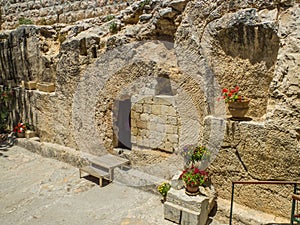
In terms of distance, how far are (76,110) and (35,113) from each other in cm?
193

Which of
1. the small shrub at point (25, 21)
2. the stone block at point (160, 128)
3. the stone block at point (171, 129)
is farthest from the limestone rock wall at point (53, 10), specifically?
the stone block at point (171, 129)

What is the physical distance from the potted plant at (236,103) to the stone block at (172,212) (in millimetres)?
1750

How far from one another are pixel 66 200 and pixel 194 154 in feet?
8.55

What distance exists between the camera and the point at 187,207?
4.50m

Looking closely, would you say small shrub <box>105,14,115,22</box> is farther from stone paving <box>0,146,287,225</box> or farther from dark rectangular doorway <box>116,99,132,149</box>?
stone paving <box>0,146,287,225</box>

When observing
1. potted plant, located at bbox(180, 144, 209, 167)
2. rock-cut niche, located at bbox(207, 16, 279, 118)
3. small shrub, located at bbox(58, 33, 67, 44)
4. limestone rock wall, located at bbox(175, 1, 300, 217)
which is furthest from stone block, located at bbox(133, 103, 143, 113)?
small shrub, located at bbox(58, 33, 67, 44)

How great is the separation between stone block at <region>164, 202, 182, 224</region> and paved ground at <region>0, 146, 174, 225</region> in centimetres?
12

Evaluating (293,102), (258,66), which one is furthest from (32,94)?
(293,102)

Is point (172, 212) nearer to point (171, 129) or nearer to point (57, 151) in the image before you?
point (171, 129)

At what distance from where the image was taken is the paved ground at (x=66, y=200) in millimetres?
4824

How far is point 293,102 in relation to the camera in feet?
12.9

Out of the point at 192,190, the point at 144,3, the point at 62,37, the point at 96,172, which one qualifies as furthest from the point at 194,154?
the point at 62,37

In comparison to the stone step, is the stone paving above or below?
below

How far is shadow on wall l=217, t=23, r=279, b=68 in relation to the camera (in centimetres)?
435
